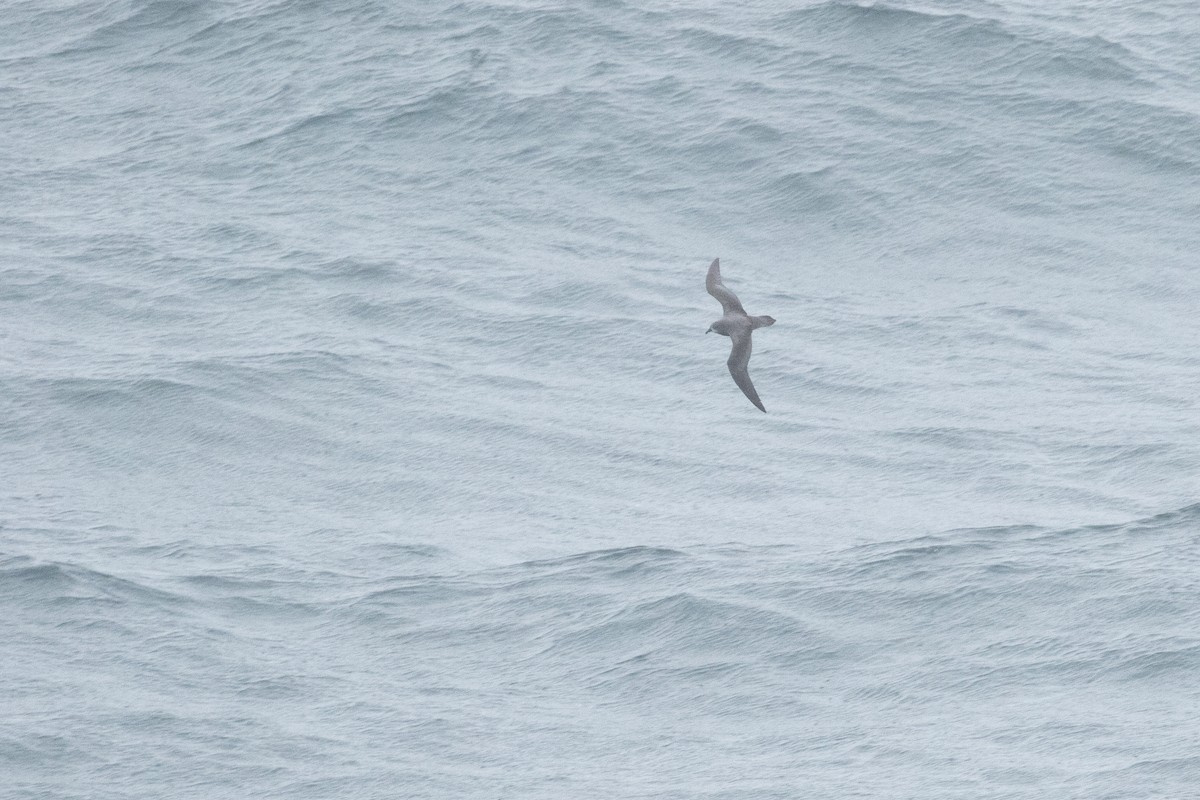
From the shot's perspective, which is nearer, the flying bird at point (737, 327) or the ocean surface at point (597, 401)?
the flying bird at point (737, 327)

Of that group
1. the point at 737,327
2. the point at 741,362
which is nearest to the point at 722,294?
the point at 737,327

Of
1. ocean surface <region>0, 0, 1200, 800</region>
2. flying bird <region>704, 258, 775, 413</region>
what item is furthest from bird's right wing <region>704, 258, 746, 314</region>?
ocean surface <region>0, 0, 1200, 800</region>

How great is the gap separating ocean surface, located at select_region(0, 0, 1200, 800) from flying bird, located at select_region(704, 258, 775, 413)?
3.08m

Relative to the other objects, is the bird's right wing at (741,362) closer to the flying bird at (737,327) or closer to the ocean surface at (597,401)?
the flying bird at (737,327)

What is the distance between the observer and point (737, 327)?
69.6 ft

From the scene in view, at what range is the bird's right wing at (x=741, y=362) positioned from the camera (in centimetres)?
2034

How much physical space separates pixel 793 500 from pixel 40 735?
758 centimetres

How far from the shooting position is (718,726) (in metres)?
21.7

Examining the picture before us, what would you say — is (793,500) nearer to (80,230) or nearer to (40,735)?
(40,735)

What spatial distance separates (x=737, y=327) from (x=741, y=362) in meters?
0.48

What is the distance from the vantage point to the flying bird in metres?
20.5

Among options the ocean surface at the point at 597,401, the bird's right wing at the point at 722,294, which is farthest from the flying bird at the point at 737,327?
the ocean surface at the point at 597,401

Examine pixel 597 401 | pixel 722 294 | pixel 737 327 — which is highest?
pixel 722 294

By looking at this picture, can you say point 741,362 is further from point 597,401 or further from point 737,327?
point 597,401
